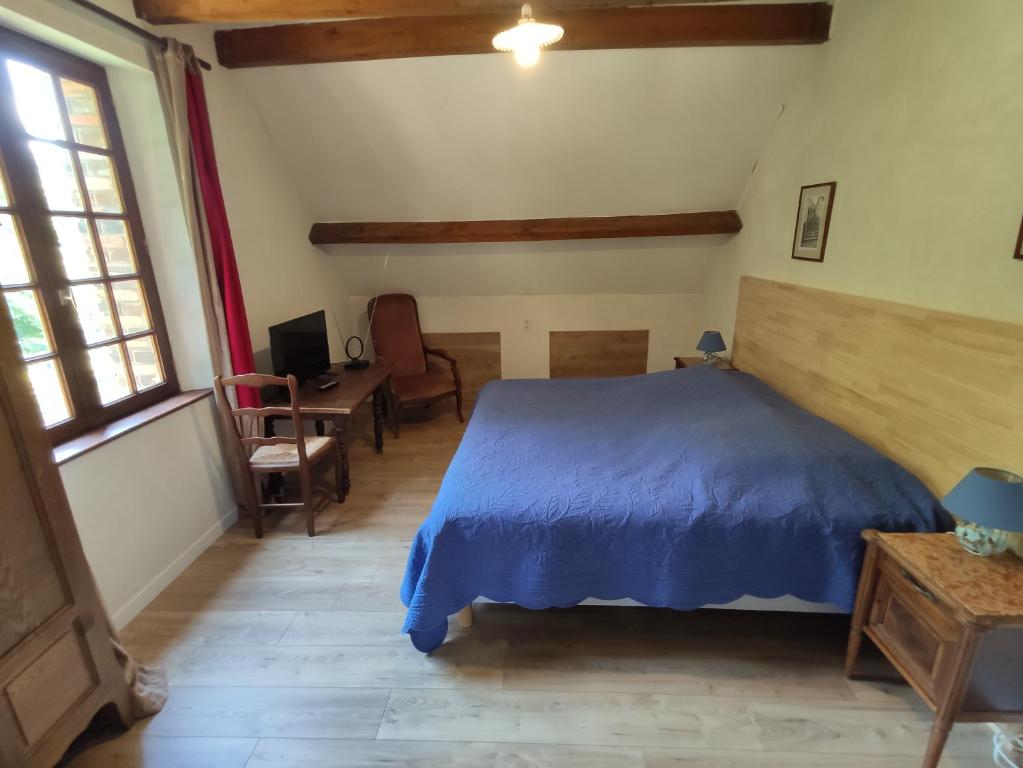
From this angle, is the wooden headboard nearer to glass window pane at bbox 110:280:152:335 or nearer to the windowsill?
the windowsill

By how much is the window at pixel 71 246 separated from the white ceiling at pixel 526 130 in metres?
1.08

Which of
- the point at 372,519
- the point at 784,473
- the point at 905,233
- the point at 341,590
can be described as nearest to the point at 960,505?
the point at 784,473

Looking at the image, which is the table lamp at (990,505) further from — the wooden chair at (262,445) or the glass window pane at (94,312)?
the glass window pane at (94,312)

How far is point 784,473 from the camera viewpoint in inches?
73.7

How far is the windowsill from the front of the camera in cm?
184

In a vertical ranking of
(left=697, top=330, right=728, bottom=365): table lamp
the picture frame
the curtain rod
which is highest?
the curtain rod

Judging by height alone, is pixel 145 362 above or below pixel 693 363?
above

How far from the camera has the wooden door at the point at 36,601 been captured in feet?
4.17

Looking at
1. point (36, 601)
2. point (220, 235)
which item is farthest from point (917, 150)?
point (36, 601)

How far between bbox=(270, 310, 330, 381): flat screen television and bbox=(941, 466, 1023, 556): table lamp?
305 centimetres

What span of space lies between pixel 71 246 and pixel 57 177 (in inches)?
10.5

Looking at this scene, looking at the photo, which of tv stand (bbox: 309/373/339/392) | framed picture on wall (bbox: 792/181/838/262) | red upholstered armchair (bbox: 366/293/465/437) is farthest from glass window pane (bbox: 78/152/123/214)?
framed picture on wall (bbox: 792/181/838/262)

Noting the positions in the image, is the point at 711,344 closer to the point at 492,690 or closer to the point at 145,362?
the point at 492,690

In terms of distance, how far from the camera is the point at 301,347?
3.12 meters
